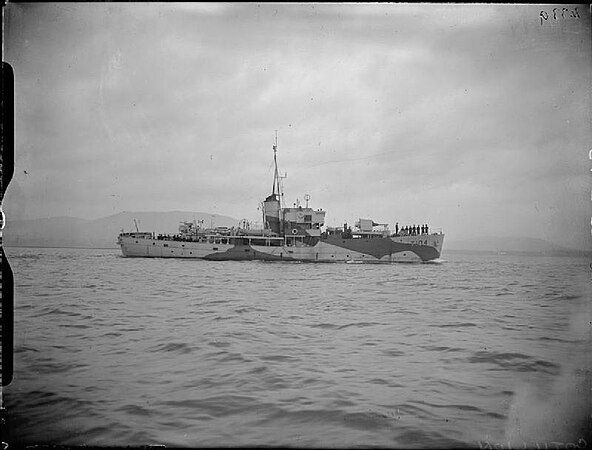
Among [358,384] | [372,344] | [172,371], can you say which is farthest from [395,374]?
[172,371]

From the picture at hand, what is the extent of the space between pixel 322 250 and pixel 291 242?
226 centimetres

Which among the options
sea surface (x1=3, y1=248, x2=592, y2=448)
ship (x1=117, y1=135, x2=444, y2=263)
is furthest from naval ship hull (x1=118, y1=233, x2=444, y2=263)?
sea surface (x1=3, y1=248, x2=592, y2=448)

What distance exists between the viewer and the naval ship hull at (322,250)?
86.0 ft

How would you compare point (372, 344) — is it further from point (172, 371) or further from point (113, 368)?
point (113, 368)

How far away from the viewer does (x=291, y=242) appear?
88.4 feet

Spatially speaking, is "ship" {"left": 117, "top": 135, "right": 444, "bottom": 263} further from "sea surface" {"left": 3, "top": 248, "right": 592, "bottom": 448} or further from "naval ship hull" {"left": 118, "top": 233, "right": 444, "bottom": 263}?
"sea surface" {"left": 3, "top": 248, "right": 592, "bottom": 448}

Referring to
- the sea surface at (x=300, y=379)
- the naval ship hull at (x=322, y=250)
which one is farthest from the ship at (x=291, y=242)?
the sea surface at (x=300, y=379)

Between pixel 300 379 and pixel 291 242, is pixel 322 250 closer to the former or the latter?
pixel 291 242

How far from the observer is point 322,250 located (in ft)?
86.3

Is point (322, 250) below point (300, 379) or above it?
above

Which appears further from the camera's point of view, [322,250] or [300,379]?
[322,250]

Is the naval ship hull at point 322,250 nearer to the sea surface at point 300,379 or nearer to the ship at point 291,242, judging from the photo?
the ship at point 291,242

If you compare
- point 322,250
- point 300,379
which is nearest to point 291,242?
point 322,250

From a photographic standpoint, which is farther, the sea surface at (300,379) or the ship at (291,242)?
the ship at (291,242)
